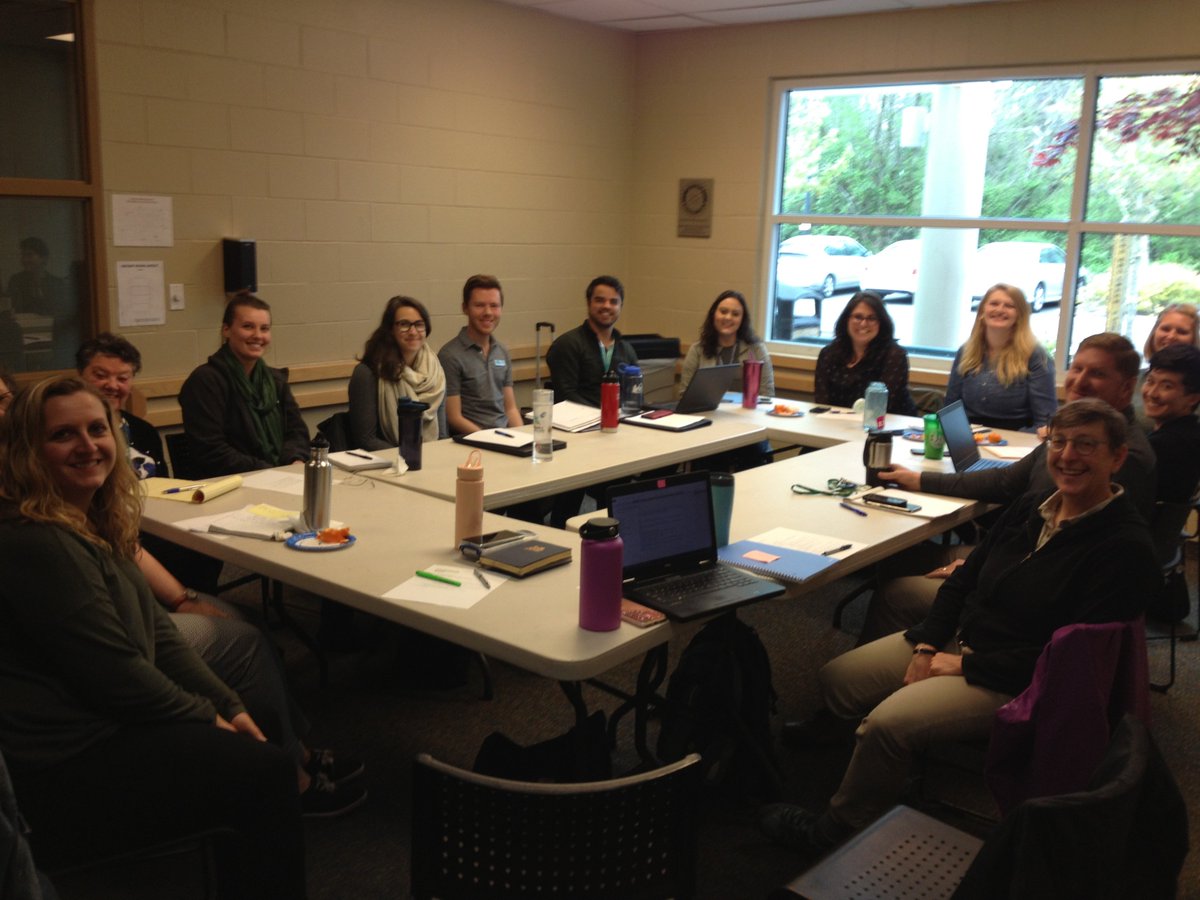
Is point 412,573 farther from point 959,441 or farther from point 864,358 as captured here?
point 864,358

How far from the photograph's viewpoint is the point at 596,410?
4.55 m

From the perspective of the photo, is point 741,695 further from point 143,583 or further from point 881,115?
point 881,115

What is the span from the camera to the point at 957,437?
12.5ft

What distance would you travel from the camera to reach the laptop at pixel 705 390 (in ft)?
15.3

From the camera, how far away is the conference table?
2.18 m

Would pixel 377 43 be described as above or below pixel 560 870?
above

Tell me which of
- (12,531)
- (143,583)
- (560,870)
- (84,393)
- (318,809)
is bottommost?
(318,809)

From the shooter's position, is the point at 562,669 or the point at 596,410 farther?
the point at 596,410

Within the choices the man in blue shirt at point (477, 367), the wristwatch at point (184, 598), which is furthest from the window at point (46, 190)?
the wristwatch at point (184, 598)

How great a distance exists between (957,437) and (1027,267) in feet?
8.26

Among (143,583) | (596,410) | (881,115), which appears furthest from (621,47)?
(143,583)

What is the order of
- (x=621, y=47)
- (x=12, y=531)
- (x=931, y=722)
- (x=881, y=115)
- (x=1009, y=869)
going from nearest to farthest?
(x=1009, y=869), (x=12, y=531), (x=931, y=722), (x=881, y=115), (x=621, y=47)

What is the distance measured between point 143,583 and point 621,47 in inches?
217

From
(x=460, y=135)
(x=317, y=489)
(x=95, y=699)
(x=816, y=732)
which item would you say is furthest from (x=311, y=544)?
(x=460, y=135)
